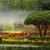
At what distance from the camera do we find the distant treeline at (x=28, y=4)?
2114 cm

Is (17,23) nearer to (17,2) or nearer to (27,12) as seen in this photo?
(27,12)

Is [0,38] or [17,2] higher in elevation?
[17,2]

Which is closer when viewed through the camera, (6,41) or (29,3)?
(6,41)

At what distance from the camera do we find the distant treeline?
21141 mm

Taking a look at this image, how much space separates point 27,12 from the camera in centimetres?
2044

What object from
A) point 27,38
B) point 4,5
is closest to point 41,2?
point 4,5

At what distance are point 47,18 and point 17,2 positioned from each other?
351 inches

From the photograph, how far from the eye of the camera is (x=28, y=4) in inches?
861

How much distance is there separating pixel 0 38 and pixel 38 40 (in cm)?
228

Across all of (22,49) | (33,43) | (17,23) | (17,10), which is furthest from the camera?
(17,10)

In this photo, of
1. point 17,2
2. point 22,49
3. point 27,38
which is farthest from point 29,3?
point 22,49

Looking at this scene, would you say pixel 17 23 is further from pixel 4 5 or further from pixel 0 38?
pixel 0 38

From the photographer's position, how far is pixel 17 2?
22.0m

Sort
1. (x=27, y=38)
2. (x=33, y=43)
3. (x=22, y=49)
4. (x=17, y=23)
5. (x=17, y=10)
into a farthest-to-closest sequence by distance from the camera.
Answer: (x=17, y=10) → (x=17, y=23) → (x=27, y=38) → (x=33, y=43) → (x=22, y=49)
